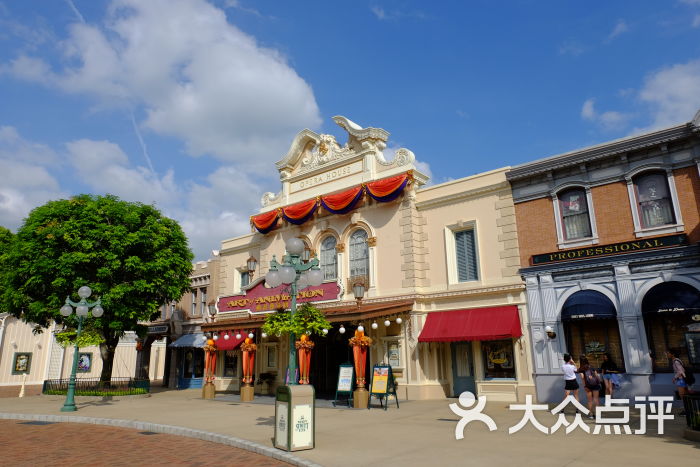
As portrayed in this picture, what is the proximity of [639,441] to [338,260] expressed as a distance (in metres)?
14.8

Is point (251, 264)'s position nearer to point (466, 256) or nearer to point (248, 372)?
point (248, 372)

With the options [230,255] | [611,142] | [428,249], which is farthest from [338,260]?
[611,142]

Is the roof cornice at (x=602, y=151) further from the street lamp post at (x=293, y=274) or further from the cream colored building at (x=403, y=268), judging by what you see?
the street lamp post at (x=293, y=274)

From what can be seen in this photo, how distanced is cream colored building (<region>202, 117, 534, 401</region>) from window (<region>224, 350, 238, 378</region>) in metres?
0.47

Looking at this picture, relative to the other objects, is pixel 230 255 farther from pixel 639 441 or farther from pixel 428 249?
pixel 639 441

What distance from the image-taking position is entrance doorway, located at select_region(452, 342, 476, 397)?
18.8 meters

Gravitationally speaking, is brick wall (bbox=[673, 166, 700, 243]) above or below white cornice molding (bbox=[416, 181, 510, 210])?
below

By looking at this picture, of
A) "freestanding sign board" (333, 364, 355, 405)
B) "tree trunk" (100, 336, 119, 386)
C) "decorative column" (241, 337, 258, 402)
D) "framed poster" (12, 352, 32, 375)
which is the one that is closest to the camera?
"freestanding sign board" (333, 364, 355, 405)

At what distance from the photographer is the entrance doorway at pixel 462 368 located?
18.8 metres

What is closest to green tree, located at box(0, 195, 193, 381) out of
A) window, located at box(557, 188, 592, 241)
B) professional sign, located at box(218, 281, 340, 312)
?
professional sign, located at box(218, 281, 340, 312)

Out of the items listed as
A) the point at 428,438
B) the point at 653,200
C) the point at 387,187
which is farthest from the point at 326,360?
the point at 653,200

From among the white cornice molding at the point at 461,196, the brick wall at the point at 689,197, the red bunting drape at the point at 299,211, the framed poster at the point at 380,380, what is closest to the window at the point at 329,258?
the red bunting drape at the point at 299,211

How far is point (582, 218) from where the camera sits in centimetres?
1700

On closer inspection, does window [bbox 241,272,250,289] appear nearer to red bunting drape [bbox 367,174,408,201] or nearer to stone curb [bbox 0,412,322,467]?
red bunting drape [bbox 367,174,408,201]
